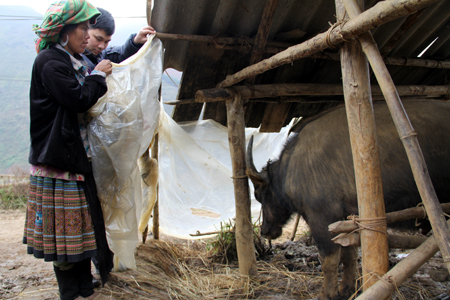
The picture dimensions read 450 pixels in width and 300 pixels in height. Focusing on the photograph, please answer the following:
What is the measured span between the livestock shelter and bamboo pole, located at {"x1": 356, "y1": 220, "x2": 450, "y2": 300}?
13cm

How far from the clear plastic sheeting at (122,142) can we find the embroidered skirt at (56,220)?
0.30m

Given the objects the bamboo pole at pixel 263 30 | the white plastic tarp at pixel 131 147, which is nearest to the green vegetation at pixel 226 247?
the white plastic tarp at pixel 131 147

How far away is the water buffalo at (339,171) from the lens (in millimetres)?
2691

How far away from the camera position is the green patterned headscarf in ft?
6.98

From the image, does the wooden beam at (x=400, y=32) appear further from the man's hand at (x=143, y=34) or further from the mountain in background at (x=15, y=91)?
the mountain in background at (x=15, y=91)

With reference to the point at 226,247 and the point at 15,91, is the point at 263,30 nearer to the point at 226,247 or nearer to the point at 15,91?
the point at 226,247

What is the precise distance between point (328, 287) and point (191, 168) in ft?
8.17

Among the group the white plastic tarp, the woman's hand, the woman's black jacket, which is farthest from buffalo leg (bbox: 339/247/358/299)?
the woman's hand

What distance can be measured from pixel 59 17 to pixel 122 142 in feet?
3.20

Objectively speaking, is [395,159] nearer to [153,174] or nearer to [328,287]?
[328,287]

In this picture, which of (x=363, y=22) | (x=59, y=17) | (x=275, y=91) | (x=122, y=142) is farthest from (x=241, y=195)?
(x=59, y=17)

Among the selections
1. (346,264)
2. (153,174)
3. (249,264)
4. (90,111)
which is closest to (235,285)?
(249,264)

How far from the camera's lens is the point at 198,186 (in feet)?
16.0

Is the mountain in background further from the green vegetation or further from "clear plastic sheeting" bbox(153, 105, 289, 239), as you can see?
the green vegetation
